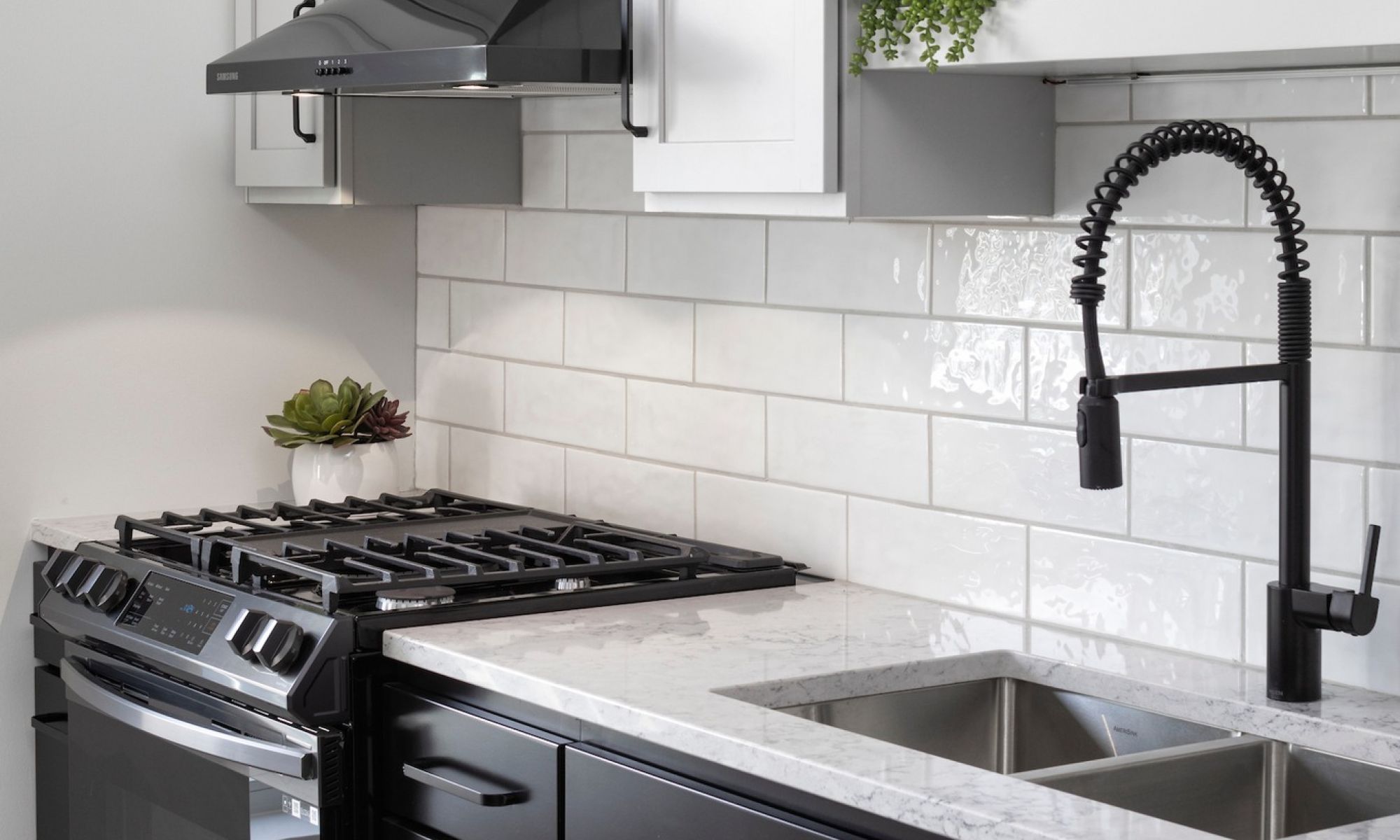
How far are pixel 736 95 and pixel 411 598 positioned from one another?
2.42 ft

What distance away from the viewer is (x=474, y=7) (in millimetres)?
2195

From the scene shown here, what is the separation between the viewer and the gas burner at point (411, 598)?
6.72 ft

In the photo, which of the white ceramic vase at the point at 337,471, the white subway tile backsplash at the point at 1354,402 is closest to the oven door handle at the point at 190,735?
the white ceramic vase at the point at 337,471

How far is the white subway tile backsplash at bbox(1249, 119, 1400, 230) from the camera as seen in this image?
1.68m

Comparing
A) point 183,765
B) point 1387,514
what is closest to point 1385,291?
point 1387,514

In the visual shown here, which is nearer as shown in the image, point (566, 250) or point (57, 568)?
point (57, 568)

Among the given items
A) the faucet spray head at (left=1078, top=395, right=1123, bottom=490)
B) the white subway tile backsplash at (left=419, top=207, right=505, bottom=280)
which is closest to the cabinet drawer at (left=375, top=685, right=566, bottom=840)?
the faucet spray head at (left=1078, top=395, right=1123, bottom=490)

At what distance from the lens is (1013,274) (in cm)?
208

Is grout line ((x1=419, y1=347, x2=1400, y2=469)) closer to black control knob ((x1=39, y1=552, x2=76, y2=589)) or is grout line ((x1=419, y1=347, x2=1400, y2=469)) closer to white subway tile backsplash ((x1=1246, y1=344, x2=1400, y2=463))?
white subway tile backsplash ((x1=1246, y1=344, x2=1400, y2=463))

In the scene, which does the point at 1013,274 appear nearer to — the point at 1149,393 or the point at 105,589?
the point at 1149,393

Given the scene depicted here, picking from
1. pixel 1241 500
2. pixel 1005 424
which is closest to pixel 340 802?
pixel 1005 424

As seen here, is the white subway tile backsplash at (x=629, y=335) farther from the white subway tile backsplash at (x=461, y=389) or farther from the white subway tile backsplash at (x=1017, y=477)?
the white subway tile backsplash at (x=1017, y=477)

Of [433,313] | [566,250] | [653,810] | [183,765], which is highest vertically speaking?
[566,250]

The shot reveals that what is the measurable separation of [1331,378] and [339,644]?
3.85 feet
